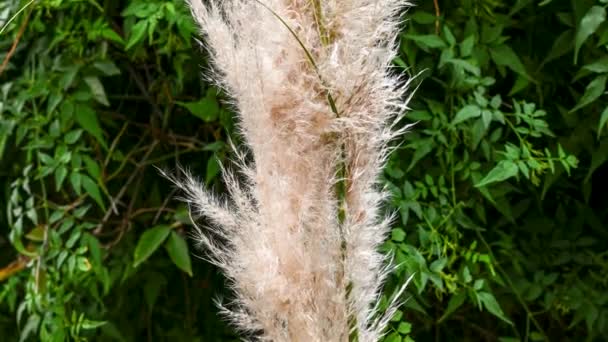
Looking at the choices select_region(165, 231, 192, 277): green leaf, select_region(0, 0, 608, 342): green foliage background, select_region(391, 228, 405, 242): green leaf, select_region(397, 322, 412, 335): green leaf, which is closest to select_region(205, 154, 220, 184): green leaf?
select_region(0, 0, 608, 342): green foliage background

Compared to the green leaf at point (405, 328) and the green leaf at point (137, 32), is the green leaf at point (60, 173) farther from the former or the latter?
the green leaf at point (405, 328)

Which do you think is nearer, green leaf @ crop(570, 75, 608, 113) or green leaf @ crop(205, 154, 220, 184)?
green leaf @ crop(570, 75, 608, 113)

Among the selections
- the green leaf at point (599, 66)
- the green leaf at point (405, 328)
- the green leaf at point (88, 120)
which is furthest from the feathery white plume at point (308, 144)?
the green leaf at point (88, 120)

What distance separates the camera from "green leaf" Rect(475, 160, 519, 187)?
1894mm

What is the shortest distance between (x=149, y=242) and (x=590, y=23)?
940mm

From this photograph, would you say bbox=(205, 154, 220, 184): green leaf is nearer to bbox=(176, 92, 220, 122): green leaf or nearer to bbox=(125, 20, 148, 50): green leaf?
bbox=(176, 92, 220, 122): green leaf

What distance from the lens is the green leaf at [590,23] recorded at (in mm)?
1845

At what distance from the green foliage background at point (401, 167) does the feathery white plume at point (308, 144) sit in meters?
0.56

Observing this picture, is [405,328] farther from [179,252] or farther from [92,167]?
[92,167]

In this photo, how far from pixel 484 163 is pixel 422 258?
0.26m

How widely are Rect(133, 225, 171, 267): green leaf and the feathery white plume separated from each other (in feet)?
2.45

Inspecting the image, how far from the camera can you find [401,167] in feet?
6.64

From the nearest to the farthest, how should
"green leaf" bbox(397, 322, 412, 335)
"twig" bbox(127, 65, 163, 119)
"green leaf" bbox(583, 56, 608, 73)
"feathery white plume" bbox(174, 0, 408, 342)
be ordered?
"feathery white plume" bbox(174, 0, 408, 342)
"green leaf" bbox(397, 322, 412, 335)
"green leaf" bbox(583, 56, 608, 73)
"twig" bbox(127, 65, 163, 119)

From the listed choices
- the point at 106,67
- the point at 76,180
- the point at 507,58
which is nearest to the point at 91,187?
the point at 76,180
